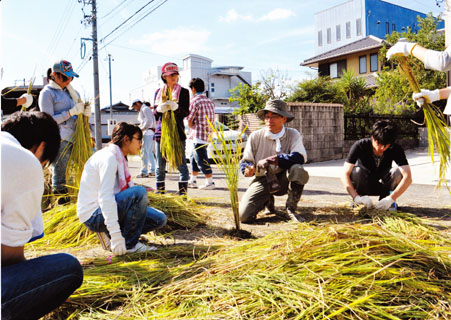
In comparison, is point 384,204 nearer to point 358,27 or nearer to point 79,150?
Result: point 79,150

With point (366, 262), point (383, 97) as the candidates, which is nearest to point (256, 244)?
point (366, 262)

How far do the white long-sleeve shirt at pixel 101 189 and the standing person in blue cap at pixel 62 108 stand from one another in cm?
129

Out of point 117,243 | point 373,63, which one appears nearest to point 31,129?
point 117,243

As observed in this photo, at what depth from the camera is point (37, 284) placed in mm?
1472

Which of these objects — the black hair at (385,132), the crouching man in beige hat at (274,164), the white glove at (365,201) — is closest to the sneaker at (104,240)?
the crouching man in beige hat at (274,164)

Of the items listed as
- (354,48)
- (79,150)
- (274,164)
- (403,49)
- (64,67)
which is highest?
(354,48)

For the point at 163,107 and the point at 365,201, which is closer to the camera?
the point at 365,201

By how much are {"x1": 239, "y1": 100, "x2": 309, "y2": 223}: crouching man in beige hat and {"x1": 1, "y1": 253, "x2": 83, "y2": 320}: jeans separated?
1955 mm

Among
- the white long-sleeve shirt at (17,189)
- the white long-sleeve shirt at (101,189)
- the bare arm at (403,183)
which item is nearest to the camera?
the white long-sleeve shirt at (17,189)

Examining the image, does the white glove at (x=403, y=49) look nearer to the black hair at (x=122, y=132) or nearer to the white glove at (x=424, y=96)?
the white glove at (x=424, y=96)

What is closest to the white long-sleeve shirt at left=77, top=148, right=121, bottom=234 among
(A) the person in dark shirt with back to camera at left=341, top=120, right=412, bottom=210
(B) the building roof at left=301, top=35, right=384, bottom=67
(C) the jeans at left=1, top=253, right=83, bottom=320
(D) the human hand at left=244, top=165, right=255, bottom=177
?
(C) the jeans at left=1, top=253, right=83, bottom=320

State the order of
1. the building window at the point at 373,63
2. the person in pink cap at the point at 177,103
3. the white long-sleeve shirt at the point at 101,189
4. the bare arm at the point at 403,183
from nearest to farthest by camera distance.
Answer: the white long-sleeve shirt at the point at 101,189, the bare arm at the point at 403,183, the person in pink cap at the point at 177,103, the building window at the point at 373,63

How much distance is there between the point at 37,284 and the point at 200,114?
153 inches

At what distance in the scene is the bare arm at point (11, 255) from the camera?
56.3 inches
